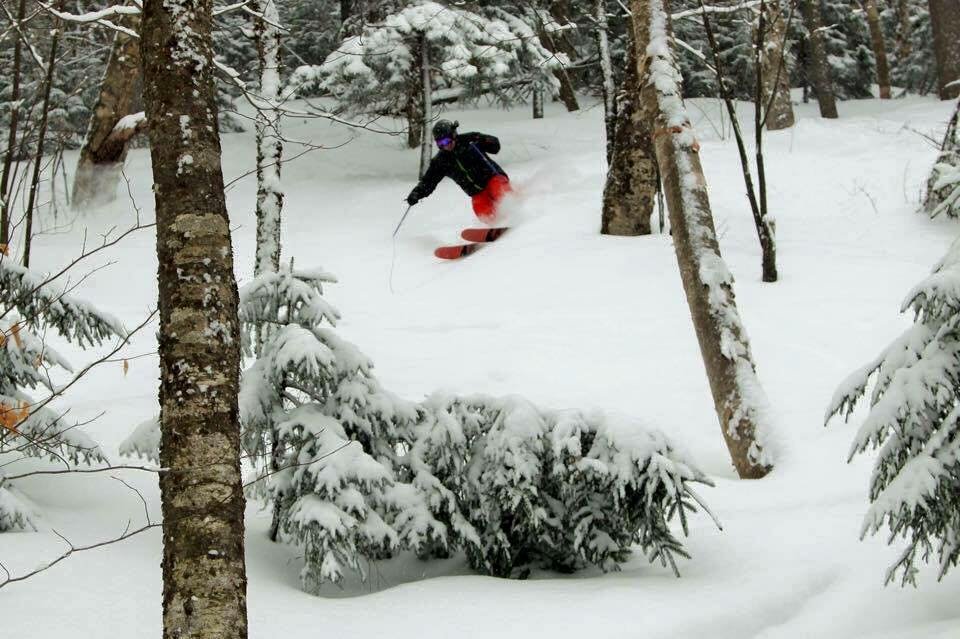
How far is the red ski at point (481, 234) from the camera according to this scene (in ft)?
38.3

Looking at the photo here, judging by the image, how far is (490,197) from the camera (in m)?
12.2

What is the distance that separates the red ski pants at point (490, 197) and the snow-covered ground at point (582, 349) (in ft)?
1.47

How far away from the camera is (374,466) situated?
13.7 feet

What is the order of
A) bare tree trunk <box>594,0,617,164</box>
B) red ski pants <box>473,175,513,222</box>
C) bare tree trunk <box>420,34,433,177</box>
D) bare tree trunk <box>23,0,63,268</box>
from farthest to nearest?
bare tree trunk <box>420,34,433,177</box>, red ski pants <box>473,175,513,222</box>, bare tree trunk <box>594,0,617,164</box>, bare tree trunk <box>23,0,63,268</box>

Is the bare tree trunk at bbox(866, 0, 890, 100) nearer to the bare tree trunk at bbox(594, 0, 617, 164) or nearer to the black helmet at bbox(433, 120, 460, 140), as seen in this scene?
the bare tree trunk at bbox(594, 0, 617, 164)

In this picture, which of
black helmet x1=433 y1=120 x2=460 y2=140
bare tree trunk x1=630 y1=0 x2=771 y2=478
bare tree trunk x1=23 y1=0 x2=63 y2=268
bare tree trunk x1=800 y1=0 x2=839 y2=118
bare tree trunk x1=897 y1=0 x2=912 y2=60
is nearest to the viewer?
bare tree trunk x1=630 y1=0 x2=771 y2=478

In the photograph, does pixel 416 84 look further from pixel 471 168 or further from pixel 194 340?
pixel 194 340

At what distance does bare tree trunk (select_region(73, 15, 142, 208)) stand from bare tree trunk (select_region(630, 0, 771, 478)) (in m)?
10.1

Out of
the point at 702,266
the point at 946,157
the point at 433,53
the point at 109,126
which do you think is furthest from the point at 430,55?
the point at 702,266

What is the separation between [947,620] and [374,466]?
2406 mm

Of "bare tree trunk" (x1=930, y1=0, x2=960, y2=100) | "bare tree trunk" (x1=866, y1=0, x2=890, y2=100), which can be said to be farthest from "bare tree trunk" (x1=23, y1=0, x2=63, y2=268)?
"bare tree trunk" (x1=866, y1=0, x2=890, y2=100)

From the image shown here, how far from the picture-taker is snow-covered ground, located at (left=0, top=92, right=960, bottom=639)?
11.9ft

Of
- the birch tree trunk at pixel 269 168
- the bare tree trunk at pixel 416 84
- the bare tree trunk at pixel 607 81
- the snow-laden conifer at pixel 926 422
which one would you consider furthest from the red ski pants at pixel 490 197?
the snow-laden conifer at pixel 926 422

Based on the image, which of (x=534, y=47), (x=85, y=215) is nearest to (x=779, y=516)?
(x=534, y=47)
